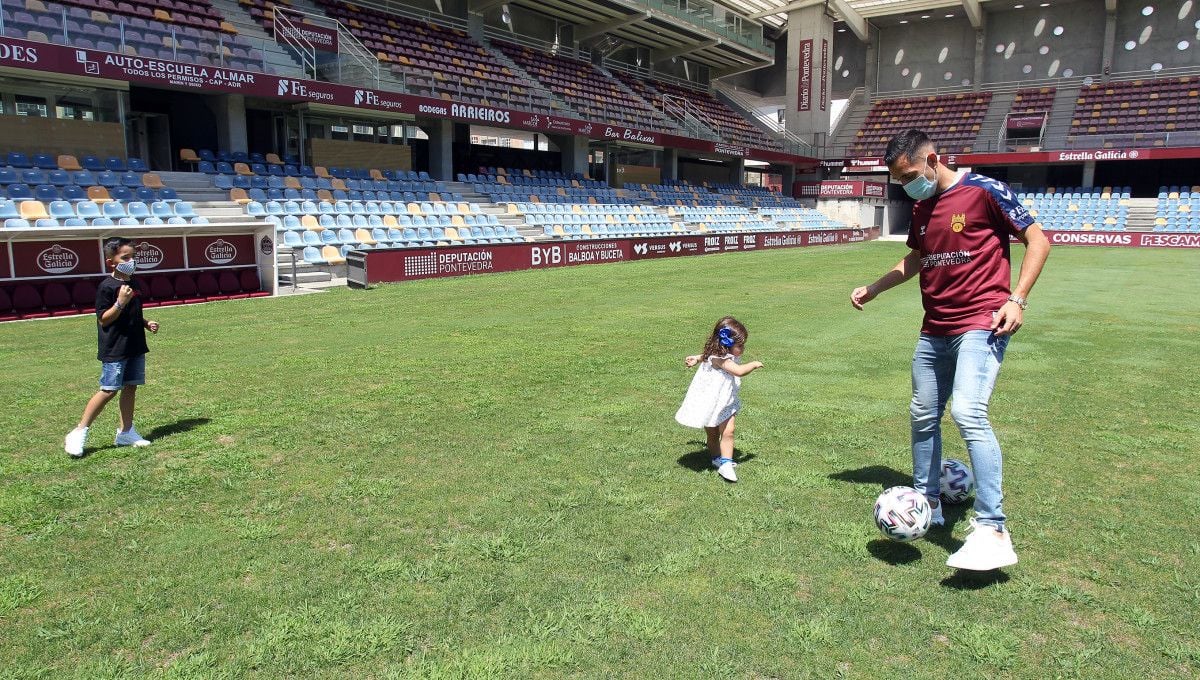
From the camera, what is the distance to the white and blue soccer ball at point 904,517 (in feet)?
14.0

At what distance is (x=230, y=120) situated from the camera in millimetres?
24000

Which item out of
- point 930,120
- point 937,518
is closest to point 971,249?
point 937,518

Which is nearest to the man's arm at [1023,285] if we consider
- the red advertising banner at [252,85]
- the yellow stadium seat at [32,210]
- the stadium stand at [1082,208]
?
the yellow stadium seat at [32,210]

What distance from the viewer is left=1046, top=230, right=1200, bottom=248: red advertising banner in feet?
118

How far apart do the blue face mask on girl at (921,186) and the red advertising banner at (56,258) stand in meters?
15.1

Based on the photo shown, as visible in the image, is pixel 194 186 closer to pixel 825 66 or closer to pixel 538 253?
pixel 538 253

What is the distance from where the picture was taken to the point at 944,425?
23.0 feet

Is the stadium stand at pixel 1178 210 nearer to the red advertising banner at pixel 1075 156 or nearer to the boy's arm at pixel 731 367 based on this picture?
the red advertising banner at pixel 1075 156

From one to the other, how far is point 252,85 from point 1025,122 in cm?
4661

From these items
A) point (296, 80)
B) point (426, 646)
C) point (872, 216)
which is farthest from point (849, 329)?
point (872, 216)

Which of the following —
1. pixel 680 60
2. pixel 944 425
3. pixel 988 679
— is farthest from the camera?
pixel 680 60

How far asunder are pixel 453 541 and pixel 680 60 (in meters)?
52.2

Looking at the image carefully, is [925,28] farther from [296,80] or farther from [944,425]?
[944,425]

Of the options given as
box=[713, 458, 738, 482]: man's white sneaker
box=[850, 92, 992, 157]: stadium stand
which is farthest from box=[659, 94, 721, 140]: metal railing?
box=[713, 458, 738, 482]: man's white sneaker
